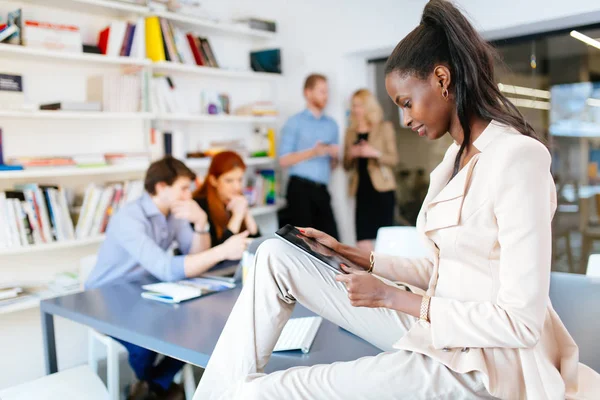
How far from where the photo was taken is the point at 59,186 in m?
3.40

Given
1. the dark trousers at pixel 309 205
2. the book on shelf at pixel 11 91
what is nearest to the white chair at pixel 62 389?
the book on shelf at pixel 11 91

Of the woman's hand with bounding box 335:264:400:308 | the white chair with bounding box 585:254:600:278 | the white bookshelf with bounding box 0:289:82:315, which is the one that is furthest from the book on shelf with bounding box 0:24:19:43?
the white chair with bounding box 585:254:600:278

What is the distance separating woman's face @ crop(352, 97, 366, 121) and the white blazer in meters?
3.20

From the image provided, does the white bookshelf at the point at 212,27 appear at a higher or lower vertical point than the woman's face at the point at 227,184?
higher

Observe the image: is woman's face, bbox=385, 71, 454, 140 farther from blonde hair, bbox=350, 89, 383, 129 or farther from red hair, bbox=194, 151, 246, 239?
blonde hair, bbox=350, 89, 383, 129

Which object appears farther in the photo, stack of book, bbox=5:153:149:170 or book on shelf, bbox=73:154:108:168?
book on shelf, bbox=73:154:108:168

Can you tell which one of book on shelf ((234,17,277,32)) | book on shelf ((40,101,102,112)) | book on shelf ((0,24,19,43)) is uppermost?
book on shelf ((234,17,277,32))

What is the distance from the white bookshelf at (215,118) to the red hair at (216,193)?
654 millimetres

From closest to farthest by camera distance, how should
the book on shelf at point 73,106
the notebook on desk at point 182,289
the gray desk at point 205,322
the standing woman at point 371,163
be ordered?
the gray desk at point 205,322 < the notebook on desk at point 182,289 < the book on shelf at point 73,106 < the standing woman at point 371,163

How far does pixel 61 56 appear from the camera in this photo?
3387 mm

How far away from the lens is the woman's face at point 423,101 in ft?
4.52

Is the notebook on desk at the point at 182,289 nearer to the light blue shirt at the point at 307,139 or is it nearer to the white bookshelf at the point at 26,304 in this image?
the white bookshelf at the point at 26,304

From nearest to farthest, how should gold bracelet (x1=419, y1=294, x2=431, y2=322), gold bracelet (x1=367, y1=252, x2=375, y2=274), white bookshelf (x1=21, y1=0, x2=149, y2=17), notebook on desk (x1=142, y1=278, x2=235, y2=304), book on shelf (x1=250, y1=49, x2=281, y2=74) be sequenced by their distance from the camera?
gold bracelet (x1=419, y1=294, x2=431, y2=322) → gold bracelet (x1=367, y1=252, x2=375, y2=274) → notebook on desk (x1=142, y1=278, x2=235, y2=304) → white bookshelf (x1=21, y1=0, x2=149, y2=17) → book on shelf (x1=250, y1=49, x2=281, y2=74)

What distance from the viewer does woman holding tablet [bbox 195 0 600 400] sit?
1225 mm
